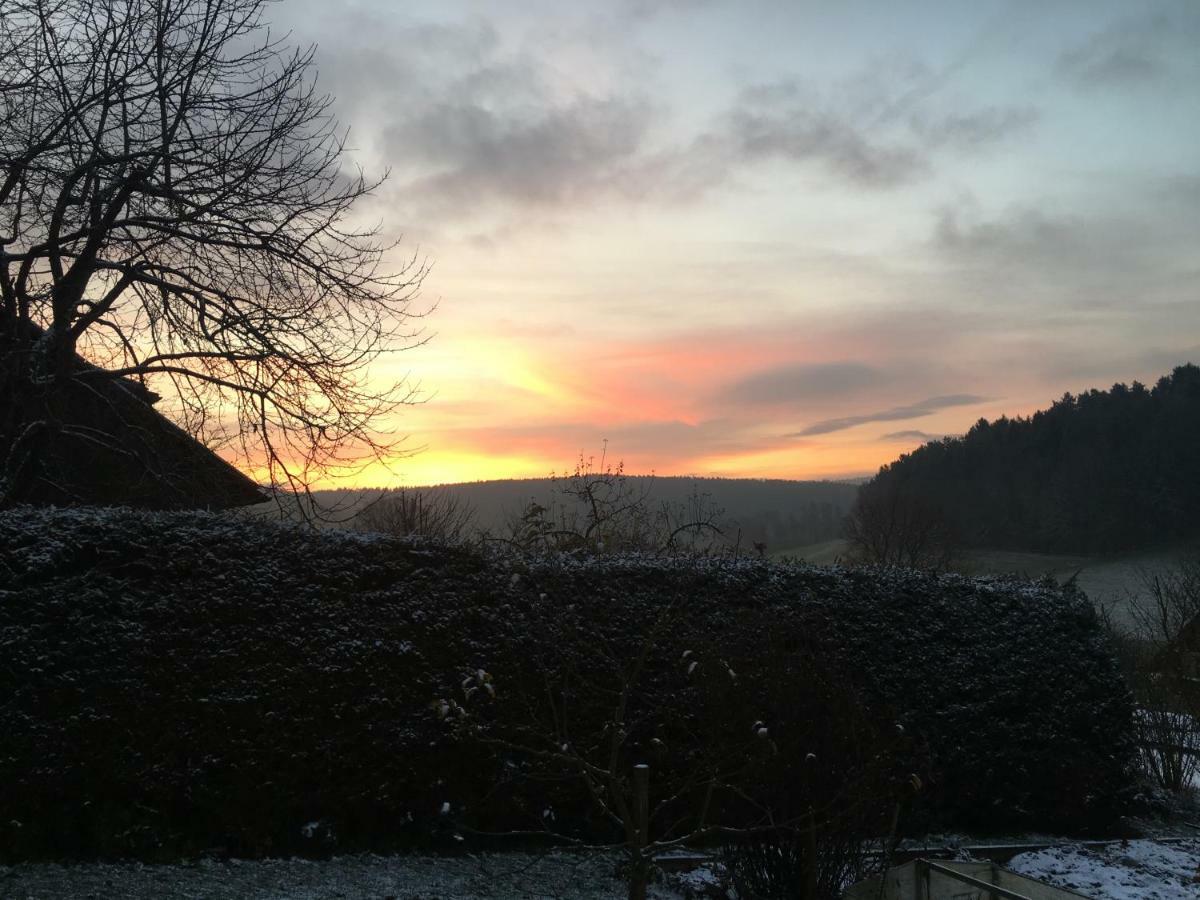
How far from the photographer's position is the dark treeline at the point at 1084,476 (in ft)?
108

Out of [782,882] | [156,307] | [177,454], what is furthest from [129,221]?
[782,882]

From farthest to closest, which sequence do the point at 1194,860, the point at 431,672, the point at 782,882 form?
the point at 1194,860 → the point at 431,672 → the point at 782,882

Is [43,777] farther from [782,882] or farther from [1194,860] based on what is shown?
[1194,860]

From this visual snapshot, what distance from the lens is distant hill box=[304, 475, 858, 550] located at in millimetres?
15047

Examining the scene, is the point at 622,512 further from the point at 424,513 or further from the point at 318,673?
the point at 318,673

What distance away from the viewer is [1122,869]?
713 cm

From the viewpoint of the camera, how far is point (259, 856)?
603 cm

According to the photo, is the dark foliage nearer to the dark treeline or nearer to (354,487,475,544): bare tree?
(354,487,475,544): bare tree

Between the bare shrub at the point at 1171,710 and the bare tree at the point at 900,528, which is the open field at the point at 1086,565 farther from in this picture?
the bare shrub at the point at 1171,710

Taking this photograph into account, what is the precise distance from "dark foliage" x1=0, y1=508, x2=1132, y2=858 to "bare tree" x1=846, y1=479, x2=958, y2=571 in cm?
2565

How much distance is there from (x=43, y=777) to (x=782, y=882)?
175 inches

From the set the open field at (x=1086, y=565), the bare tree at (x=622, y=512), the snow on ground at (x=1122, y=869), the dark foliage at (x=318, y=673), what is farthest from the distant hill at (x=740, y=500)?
the snow on ground at (x=1122, y=869)

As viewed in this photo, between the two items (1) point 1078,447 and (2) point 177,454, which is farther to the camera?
(1) point 1078,447

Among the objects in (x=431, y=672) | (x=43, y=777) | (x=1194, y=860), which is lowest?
(x=1194, y=860)
